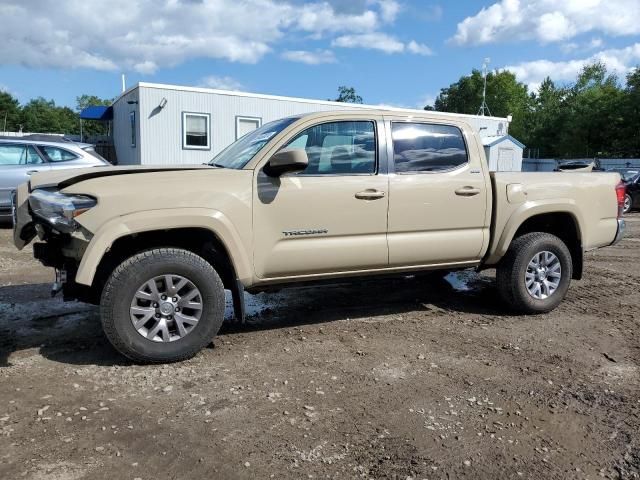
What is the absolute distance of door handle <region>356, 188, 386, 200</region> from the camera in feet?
14.9

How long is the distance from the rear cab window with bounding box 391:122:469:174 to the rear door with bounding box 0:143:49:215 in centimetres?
781

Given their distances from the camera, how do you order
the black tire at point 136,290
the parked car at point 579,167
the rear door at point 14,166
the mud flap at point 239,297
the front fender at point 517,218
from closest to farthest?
the black tire at point 136,290
the mud flap at point 239,297
the front fender at point 517,218
the parked car at point 579,167
the rear door at point 14,166

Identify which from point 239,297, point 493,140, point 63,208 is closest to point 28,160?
point 63,208

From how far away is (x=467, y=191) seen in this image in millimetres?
4977

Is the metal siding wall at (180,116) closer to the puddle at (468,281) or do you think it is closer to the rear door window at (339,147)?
the puddle at (468,281)

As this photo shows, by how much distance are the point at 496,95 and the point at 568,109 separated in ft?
81.9

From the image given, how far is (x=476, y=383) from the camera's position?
3.78 m

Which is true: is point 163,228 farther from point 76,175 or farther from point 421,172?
point 421,172

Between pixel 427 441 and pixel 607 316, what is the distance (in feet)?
11.3

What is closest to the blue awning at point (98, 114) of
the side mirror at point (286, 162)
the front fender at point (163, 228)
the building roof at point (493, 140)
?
the building roof at point (493, 140)

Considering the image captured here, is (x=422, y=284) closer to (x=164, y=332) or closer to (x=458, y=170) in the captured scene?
(x=458, y=170)

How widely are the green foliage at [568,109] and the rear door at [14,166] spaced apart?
45335 mm

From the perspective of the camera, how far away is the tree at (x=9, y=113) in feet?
253

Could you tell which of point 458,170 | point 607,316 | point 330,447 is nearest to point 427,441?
point 330,447
